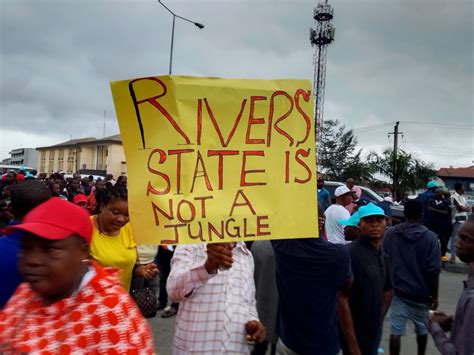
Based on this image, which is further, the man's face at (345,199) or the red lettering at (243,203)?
the man's face at (345,199)

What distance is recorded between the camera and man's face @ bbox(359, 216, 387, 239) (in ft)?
11.9

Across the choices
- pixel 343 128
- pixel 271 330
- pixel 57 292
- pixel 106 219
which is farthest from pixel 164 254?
pixel 343 128

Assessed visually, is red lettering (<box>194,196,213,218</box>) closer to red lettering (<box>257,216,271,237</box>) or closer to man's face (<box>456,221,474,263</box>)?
red lettering (<box>257,216,271,237</box>)

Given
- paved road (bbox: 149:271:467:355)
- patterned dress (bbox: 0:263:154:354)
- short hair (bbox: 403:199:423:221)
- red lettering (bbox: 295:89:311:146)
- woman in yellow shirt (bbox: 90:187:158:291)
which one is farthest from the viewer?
paved road (bbox: 149:271:467:355)

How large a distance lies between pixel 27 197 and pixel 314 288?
6.09 feet

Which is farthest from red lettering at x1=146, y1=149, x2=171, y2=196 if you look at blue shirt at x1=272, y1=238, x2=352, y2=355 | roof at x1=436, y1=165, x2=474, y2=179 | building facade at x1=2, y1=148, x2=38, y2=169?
building facade at x1=2, y1=148, x2=38, y2=169

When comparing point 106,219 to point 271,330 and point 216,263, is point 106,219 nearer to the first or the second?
point 216,263

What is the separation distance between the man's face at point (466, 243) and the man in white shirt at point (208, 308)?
4.25 ft

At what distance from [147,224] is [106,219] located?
126cm

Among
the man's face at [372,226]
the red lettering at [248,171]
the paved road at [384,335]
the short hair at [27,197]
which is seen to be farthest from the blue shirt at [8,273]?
the paved road at [384,335]

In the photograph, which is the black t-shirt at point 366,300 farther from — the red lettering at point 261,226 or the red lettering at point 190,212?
the red lettering at point 190,212

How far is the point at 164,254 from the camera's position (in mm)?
6434

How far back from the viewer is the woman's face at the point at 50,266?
1374 mm

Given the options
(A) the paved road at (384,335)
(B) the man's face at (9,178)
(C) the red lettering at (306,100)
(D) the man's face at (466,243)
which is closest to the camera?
(C) the red lettering at (306,100)
